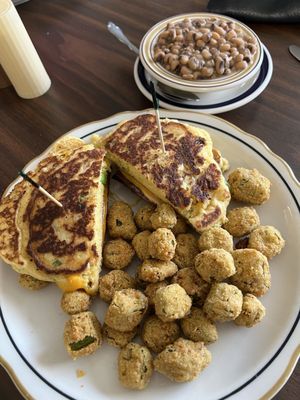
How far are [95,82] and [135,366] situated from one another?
2.19 m

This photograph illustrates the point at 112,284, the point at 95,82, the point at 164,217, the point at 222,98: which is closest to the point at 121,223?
the point at 164,217

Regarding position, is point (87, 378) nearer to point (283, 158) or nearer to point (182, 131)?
point (182, 131)

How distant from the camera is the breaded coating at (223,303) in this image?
1.58 metres

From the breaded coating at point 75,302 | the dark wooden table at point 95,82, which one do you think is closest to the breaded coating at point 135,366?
the breaded coating at point 75,302

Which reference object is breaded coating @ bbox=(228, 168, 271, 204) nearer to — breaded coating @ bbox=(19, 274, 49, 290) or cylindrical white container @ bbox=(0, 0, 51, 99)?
breaded coating @ bbox=(19, 274, 49, 290)

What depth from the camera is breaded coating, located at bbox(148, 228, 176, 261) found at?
5.80 feet

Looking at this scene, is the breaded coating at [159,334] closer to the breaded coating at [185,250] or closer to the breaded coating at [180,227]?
the breaded coating at [185,250]

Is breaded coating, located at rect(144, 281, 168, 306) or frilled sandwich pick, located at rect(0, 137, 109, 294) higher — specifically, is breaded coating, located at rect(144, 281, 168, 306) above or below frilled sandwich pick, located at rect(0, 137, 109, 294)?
below

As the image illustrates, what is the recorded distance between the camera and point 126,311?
1616 millimetres

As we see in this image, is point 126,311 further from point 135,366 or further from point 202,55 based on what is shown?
point 202,55

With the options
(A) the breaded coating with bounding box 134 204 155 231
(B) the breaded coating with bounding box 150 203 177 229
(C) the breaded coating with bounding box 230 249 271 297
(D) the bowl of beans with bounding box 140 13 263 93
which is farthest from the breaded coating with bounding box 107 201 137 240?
(D) the bowl of beans with bounding box 140 13 263 93

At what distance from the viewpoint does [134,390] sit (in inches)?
62.7

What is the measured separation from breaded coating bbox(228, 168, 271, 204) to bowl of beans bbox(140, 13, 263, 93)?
0.68 metres

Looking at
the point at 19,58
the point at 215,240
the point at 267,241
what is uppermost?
the point at 19,58
